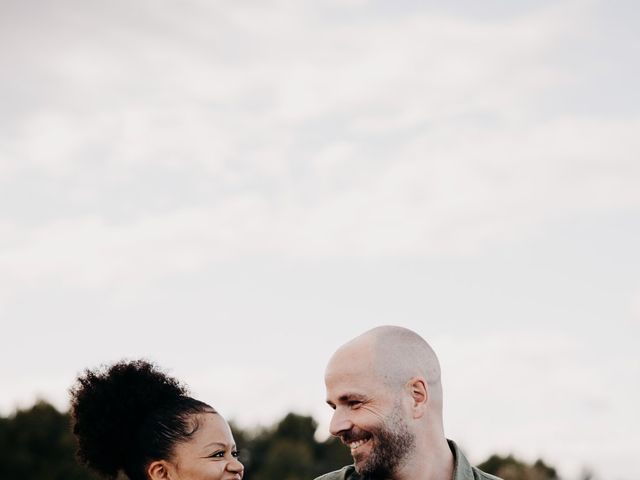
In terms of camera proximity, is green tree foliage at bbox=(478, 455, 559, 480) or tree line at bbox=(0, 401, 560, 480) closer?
tree line at bbox=(0, 401, 560, 480)

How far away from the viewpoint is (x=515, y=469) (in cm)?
5494

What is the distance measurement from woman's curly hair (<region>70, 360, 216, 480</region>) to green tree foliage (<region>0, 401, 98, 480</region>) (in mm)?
33397

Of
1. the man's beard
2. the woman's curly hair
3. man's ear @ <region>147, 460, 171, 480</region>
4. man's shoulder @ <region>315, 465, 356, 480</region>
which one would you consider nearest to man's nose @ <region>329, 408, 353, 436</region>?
the man's beard

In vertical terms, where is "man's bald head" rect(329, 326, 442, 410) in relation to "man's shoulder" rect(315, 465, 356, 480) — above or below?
above

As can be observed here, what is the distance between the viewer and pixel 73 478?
1576 inches

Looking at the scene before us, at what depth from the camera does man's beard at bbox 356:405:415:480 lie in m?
6.85

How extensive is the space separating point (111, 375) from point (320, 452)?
51953 millimetres

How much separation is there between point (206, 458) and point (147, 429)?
491mm

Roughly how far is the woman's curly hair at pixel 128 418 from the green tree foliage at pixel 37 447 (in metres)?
33.4

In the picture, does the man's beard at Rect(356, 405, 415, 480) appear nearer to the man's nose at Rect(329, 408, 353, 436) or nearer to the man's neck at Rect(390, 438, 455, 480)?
the man's neck at Rect(390, 438, 455, 480)

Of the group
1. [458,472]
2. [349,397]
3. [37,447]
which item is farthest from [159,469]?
[37,447]

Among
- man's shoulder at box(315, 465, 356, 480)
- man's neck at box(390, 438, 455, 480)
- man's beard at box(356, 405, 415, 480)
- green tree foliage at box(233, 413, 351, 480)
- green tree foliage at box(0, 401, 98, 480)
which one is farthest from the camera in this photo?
green tree foliage at box(233, 413, 351, 480)

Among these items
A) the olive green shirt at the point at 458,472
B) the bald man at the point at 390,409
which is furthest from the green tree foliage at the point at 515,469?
the bald man at the point at 390,409

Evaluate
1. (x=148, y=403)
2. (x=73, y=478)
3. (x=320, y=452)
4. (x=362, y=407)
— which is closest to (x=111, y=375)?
(x=148, y=403)
